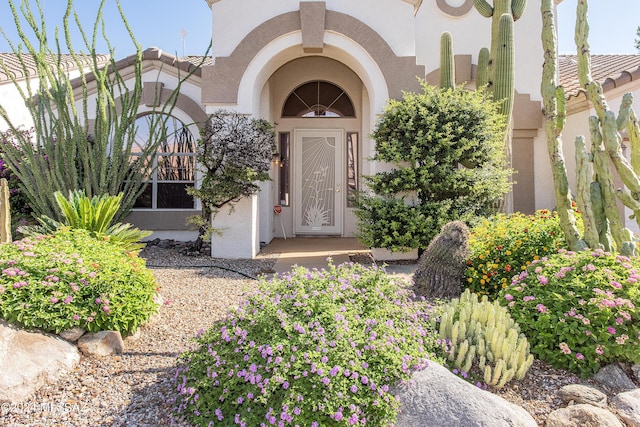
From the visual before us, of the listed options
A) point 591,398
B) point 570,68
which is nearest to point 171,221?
point 591,398

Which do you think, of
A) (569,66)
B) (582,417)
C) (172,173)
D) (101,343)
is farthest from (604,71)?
(101,343)

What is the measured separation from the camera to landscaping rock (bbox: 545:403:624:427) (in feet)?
8.73

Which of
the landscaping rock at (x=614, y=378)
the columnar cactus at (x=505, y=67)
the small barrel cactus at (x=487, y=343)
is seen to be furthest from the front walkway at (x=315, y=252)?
the columnar cactus at (x=505, y=67)

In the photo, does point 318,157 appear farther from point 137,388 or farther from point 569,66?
point 137,388

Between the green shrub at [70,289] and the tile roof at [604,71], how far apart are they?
687 cm

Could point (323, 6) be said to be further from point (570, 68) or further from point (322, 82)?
point (570, 68)

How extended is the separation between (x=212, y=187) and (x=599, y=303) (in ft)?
20.6

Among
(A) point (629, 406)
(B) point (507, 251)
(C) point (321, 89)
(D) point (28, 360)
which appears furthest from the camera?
(C) point (321, 89)

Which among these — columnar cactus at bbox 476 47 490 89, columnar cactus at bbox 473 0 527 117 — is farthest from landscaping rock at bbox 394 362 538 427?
columnar cactus at bbox 476 47 490 89

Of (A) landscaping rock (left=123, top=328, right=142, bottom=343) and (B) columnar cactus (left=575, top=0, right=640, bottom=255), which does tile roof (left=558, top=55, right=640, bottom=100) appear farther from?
(A) landscaping rock (left=123, top=328, right=142, bottom=343)

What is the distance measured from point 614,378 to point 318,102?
9160 mm

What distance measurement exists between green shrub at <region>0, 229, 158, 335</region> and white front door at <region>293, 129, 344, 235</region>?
23.1 ft

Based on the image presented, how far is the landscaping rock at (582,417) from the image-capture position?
2.66 meters

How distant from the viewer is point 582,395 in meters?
2.92
